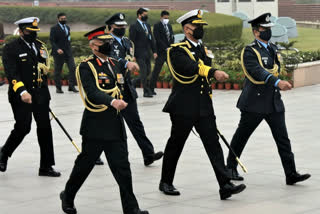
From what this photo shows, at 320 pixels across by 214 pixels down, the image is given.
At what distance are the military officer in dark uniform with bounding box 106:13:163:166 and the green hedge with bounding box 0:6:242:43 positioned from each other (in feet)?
65.7

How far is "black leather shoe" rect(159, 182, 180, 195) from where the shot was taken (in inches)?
334

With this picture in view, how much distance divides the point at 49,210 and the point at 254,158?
3.46 meters

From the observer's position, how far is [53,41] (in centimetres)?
1894

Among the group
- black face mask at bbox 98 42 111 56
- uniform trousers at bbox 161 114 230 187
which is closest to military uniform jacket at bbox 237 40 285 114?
uniform trousers at bbox 161 114 230 187

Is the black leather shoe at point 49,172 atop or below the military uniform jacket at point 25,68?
below

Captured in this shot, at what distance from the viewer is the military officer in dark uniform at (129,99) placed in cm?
992

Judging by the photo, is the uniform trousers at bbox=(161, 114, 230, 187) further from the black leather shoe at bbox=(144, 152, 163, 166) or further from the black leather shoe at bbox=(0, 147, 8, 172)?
the black leather shoe at bbox=(0, 147, 8, 172)

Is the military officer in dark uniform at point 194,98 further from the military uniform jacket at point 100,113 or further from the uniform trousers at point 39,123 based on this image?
the uniform trousers at point 39,123

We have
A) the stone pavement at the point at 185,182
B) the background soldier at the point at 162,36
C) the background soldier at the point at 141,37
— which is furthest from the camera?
the background soldier at the point at 162,36

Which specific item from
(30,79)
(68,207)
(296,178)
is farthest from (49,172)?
(296,178)

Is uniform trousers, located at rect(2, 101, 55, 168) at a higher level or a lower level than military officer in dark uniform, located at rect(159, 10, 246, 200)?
lower

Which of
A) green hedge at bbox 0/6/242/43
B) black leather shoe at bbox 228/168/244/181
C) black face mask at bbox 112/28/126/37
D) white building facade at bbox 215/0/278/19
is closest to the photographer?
black leather shoe at bbox 228/168/244/181

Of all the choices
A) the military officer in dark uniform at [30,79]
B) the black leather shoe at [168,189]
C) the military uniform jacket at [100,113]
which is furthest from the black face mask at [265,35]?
the military officer in dark uniform at [30,79]

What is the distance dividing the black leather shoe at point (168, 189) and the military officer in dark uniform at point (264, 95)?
1.08 meters
